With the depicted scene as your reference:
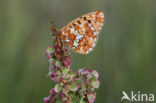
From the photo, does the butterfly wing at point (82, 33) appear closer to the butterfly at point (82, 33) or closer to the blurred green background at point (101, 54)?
the butterfly at point (82, 33)

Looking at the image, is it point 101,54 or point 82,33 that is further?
point 101,54

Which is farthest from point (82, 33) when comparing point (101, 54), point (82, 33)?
point (101, 54)

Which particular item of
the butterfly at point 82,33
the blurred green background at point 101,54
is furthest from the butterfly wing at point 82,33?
the blurred green background at point 101,54

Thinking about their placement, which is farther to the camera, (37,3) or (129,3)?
(37,3)

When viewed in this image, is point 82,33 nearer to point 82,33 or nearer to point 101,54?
point 82,33

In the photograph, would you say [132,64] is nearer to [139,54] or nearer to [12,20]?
[139,54]

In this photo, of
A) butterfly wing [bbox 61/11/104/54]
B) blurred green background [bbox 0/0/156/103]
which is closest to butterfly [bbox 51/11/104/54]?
butterfly wing [bbox 61/11/104/54]

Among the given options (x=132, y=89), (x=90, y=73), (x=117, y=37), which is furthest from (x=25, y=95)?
(x=90, y=73)
